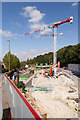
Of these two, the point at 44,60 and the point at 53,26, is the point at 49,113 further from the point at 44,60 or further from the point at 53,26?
the point at 44,60

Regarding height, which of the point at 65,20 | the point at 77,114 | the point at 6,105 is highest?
the point at 65,20

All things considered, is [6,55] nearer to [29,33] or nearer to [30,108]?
[29,33]

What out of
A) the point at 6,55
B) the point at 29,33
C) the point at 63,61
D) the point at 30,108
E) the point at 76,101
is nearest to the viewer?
the point at 30,108

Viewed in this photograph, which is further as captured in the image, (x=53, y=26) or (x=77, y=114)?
(x=53, y=26)

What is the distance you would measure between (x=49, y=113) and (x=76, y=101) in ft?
18.7

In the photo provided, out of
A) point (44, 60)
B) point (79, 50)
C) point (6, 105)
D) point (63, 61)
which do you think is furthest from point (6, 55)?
point (44, 60)

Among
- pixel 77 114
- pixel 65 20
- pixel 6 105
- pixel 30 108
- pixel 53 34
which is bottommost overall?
pixel 77 114

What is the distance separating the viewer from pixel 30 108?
261cm

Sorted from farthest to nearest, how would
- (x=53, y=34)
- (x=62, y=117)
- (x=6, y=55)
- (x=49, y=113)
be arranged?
(x=53, y=34)
(x=6, y=55)
(x=49, y=113)
(x=62, y=117)

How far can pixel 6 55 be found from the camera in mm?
38250

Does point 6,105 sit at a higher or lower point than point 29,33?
lower

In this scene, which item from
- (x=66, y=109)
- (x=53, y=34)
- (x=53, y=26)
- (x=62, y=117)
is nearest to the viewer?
(x=62, y=117)

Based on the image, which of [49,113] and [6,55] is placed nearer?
[49,113]

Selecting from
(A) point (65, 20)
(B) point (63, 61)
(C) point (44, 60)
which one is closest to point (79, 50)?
(A) point (65, 20)
